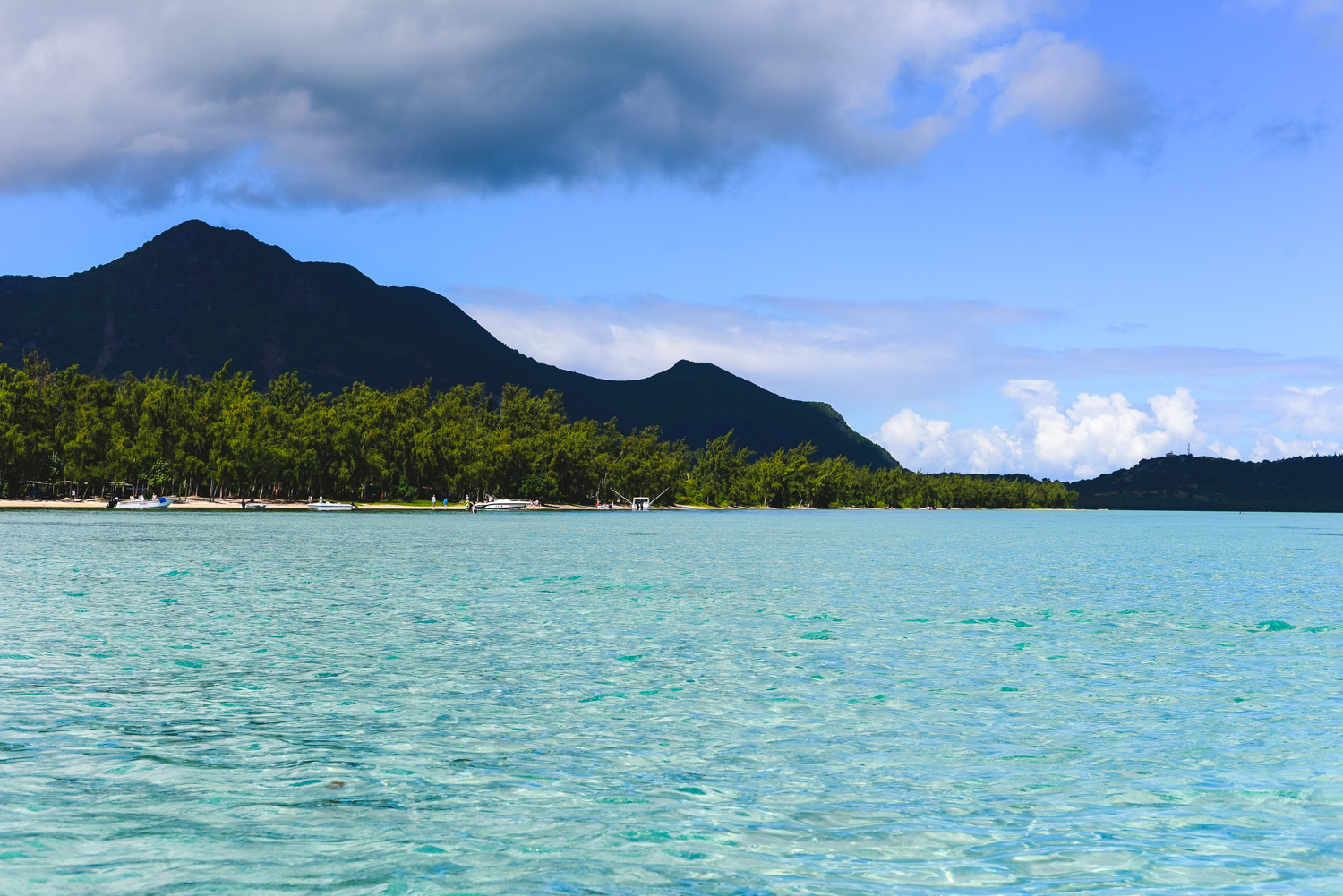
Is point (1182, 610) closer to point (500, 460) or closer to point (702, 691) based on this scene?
point (702, 691)

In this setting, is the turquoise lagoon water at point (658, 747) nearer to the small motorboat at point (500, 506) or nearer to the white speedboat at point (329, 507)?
the white speedboat at point (329, 507)

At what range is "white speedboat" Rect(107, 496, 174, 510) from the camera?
466 ft

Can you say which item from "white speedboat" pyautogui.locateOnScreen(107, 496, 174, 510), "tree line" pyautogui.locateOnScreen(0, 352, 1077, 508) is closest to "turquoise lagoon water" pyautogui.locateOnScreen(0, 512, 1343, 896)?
"white speedboat" pyautogui.locateOnScreen(107, 496, 174, 510)

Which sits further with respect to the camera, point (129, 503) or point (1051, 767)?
point (129, 503)

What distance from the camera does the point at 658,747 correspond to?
47.8ft

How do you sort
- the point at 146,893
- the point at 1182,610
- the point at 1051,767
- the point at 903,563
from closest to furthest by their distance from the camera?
the point at 146,893 < the point at 1051,767 < the point at 1182,610 < the point at 903,563

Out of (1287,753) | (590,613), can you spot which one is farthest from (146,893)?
(590,613)

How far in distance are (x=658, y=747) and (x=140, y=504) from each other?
151357 mm

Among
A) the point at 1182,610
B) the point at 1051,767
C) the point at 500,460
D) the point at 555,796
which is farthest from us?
the point at 500,460

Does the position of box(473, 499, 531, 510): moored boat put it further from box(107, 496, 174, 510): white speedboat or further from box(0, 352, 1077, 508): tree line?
box(107, 496, 174, 510): white speedboat

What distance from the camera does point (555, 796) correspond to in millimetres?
11844

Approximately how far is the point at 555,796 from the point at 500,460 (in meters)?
188

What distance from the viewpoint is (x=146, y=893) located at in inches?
342

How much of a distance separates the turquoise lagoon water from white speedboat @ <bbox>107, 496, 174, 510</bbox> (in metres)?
119
